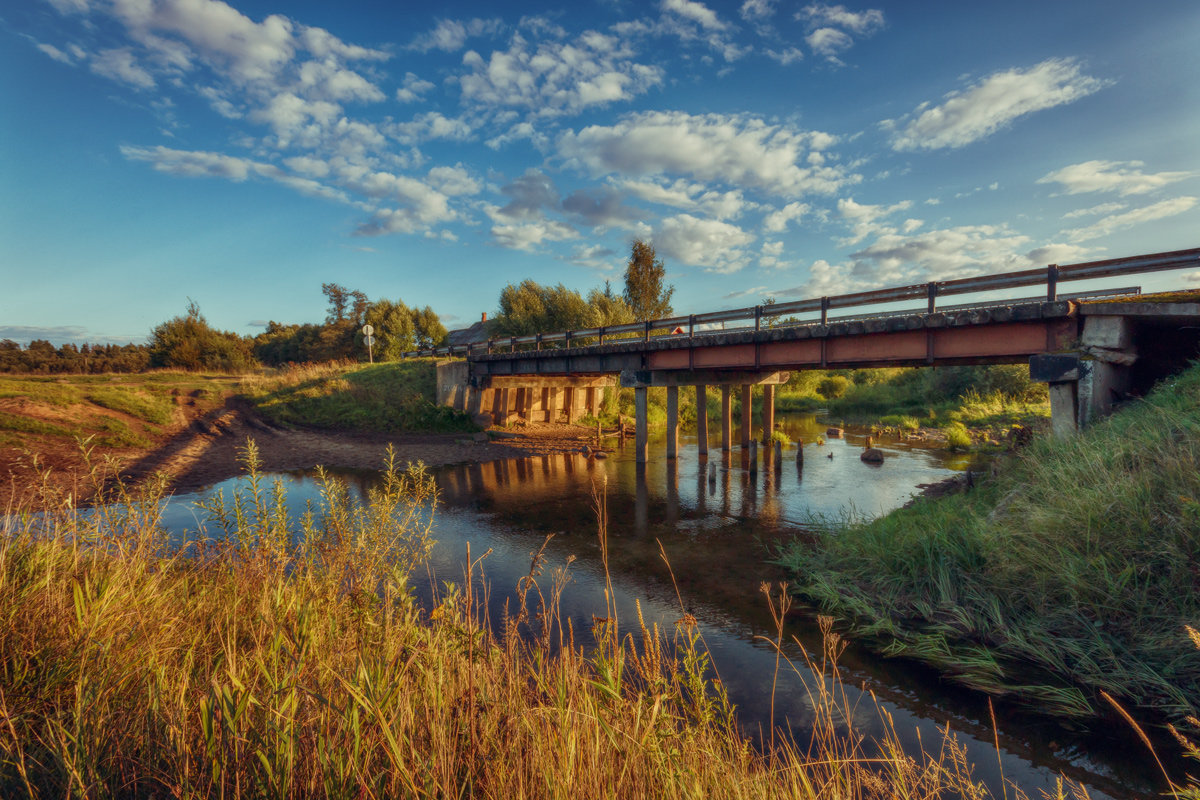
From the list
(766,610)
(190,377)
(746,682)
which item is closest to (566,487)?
(766,610)

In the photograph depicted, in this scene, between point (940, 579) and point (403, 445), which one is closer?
point (940, 579)

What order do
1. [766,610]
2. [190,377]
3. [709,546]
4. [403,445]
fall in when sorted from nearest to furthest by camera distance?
[766,610] < [709,546] < [403,445] < [190,377]

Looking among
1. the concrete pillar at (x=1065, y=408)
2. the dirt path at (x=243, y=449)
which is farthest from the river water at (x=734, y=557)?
the concrete pillar at (x=1065, y=408)

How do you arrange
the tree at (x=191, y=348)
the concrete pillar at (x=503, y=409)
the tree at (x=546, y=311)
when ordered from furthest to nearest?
the tree at (x=191, y=348) < the tree at (x=546, y=311) < the concrete pillar at (x=503, y=409)

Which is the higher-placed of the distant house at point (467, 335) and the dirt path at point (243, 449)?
the distant house at point (467, 335)

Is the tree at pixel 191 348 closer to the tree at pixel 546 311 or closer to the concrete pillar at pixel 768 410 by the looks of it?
the tree at pixel 546 311

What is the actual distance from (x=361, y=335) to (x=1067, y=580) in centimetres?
5437

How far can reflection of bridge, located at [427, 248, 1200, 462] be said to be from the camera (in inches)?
368

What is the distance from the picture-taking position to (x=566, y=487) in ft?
51.9

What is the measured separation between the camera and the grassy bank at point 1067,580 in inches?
197

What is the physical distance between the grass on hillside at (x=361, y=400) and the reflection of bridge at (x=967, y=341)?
8658mm

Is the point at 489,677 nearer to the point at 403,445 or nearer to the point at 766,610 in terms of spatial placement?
the point at 766,610

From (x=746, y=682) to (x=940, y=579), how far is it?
3.13 meters

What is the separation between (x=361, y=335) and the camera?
2021 inches
